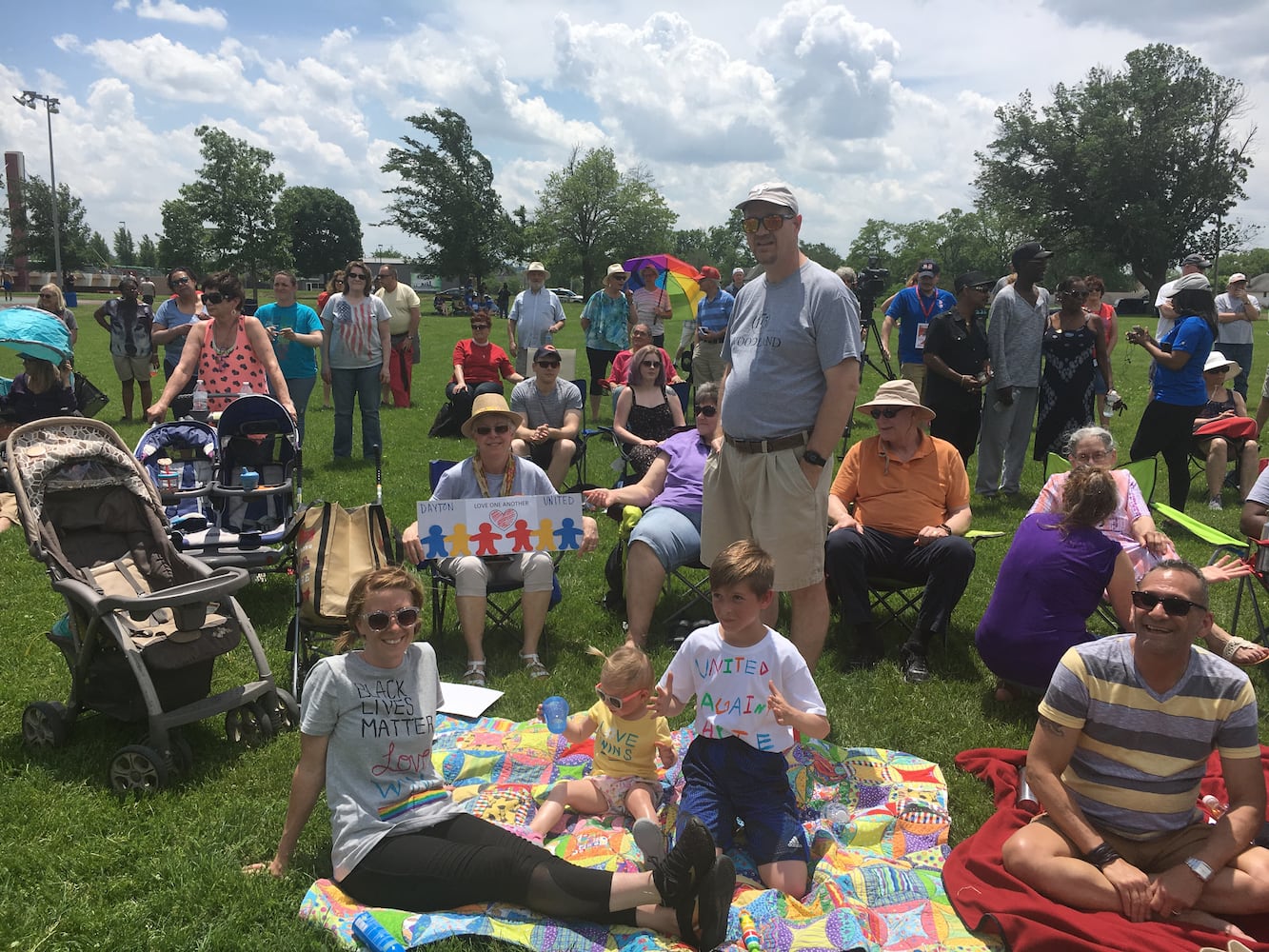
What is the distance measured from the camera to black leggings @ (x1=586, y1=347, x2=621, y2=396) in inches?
468

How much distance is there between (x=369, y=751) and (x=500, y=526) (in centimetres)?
201

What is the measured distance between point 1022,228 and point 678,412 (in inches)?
2095

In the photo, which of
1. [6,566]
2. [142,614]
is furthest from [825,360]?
[6,566]

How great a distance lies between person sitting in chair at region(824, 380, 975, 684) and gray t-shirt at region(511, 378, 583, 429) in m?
2.93

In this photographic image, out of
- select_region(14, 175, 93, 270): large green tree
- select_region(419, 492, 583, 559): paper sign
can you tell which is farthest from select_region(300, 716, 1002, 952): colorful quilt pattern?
select_region(14, 175, 93, 270): large green tree

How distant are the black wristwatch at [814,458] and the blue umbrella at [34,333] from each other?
4.99 m

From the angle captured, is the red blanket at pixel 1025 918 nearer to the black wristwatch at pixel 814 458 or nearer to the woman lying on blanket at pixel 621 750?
the woman lying on blanket at pixel 621 750

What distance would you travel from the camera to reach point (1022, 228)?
176ft

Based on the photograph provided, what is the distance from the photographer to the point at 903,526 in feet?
16.7

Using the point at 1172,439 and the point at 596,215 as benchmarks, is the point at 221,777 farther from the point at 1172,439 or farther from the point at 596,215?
the point at 596,215

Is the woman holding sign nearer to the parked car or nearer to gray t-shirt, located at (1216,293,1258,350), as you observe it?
gray t-shirt, located at (1216,293,1258,350)

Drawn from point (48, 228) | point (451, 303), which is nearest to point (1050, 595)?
point (451, 303)

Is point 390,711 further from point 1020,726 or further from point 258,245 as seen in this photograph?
point 258,245

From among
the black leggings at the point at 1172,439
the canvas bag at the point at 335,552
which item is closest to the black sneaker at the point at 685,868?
the canvas bag at the point at 335,552
